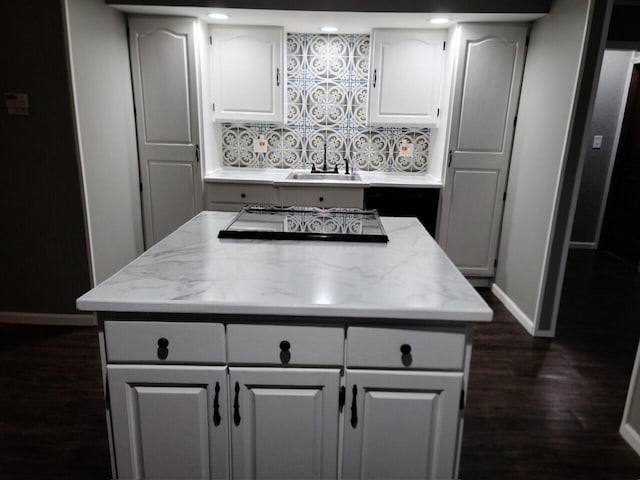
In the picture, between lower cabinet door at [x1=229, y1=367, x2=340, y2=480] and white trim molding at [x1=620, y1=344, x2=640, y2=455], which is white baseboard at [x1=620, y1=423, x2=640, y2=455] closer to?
white trim molding at [x1=620, y1=344, x2=640, y2=455]

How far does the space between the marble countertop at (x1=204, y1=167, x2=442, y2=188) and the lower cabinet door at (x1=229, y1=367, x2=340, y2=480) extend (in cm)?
236

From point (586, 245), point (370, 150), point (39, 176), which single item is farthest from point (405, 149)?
point (39, 176)

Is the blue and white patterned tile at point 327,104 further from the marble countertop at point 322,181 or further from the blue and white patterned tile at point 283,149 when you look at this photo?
the marble countertop at point 322,181

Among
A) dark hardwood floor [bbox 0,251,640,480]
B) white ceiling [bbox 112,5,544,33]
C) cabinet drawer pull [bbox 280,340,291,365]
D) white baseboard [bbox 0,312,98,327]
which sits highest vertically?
white ceiling [bbox 112,5,544,33]

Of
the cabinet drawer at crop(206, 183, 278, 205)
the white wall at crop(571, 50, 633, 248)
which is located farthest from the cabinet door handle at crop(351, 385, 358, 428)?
the white wall at crop(571, 50, 633, 248)

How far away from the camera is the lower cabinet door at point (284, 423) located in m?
1.26

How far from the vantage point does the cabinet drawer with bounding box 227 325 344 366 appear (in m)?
1.23

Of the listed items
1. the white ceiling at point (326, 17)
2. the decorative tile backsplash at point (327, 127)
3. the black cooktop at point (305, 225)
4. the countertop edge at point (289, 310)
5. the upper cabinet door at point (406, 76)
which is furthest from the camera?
the decorative tile backsplash at point (327, 127)

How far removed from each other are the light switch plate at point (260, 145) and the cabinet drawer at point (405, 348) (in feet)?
10.0

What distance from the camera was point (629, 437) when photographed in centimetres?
195

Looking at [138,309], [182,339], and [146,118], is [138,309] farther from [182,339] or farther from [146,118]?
[146,118]

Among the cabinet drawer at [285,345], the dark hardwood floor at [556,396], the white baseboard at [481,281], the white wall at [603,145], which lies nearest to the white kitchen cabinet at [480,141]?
the white baseboard at [481,281]

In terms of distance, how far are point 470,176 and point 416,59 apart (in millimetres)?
1025

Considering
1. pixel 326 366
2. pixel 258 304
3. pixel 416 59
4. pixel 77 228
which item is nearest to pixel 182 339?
pixel 258 304
